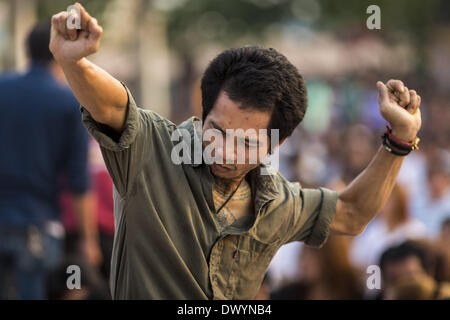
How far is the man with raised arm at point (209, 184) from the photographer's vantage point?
2174 mm

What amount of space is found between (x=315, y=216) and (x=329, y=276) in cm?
252

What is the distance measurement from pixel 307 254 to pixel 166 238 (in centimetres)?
313

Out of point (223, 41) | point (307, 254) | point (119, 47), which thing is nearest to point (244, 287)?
point (307, 254)

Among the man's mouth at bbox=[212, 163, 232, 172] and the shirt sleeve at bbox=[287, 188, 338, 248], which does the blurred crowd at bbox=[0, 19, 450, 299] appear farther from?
the man's mouth at bbox=[212, 163, 232, 172]

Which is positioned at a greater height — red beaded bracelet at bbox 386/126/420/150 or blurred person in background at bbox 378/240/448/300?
red beaded bracelet at bbox 386/126/420/150

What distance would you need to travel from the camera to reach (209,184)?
235cm

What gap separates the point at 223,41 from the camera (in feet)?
73.8

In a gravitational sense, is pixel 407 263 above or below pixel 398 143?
below

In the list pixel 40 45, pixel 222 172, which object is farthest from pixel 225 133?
pixel 40 45

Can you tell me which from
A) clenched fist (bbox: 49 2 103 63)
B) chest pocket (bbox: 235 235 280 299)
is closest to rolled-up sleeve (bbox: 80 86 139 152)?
clenched fist (bbox: 49 2 103 63)

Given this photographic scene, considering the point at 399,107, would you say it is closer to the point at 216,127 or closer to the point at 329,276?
the point at 216,127

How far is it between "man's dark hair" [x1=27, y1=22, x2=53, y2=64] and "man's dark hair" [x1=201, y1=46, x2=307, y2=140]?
2.37 metres

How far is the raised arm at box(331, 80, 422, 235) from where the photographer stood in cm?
251
